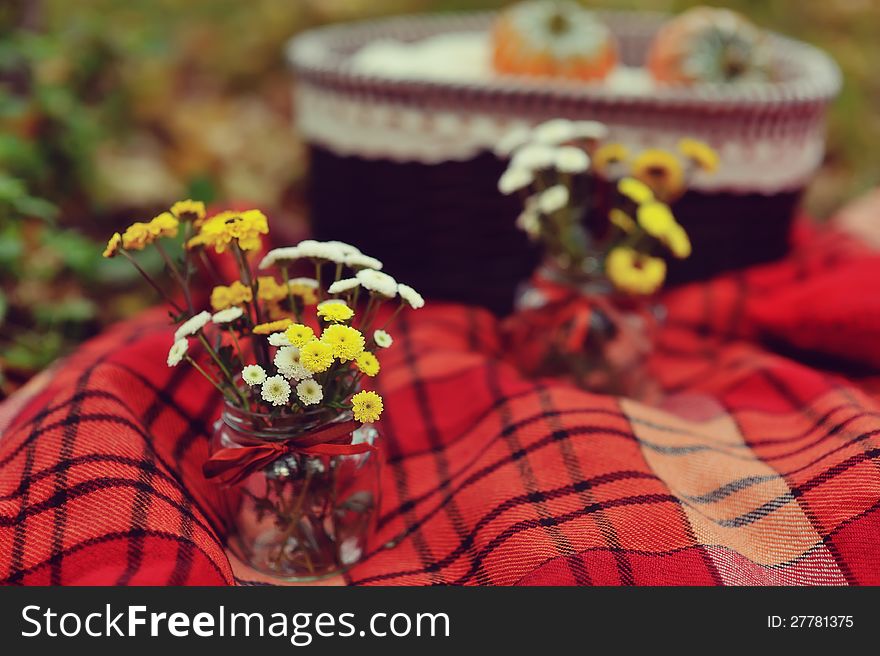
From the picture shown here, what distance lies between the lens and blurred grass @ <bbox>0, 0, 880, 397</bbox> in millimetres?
1327

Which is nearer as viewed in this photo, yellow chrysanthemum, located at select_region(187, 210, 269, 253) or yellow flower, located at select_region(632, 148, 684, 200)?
yellow chrysanthemum, located at select_region(187, 210, 269, 253)

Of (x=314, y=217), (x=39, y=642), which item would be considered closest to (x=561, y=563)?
(x=39, y=642)

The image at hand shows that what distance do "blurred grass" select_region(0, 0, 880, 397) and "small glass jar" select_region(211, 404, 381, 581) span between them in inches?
22.3

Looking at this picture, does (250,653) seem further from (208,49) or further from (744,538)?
(208,49)

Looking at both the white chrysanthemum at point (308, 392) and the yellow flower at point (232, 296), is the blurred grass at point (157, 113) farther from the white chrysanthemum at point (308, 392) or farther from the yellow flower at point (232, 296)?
the white chrysanthemum at point (308, 392)

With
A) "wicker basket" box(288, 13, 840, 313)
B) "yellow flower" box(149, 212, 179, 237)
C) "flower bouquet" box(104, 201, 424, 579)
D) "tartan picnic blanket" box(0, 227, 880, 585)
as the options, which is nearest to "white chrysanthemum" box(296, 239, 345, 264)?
"flower bouquet" box(104, 201, 424, 579)

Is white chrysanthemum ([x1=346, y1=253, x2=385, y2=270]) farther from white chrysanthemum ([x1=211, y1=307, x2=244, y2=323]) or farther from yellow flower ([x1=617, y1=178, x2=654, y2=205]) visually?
yellow flower ([x1=617, y1=178, x2=654, y2=205])

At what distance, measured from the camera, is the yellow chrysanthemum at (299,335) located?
64 cm

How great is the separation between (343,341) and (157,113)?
1.44m

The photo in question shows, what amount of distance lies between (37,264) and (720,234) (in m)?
1.03

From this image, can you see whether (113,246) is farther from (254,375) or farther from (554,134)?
(554,134)

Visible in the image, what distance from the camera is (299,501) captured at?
2.48ft

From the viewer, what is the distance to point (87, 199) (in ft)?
4.97

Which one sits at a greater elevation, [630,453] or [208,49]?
[208,49]
